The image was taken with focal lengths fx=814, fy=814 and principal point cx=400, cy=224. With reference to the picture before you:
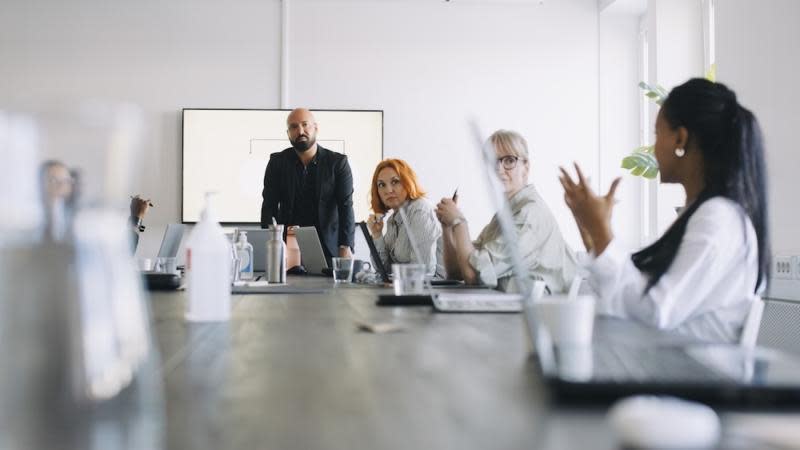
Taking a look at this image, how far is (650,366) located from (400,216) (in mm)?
Answer: 3399

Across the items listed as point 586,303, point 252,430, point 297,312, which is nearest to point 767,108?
point 297,312

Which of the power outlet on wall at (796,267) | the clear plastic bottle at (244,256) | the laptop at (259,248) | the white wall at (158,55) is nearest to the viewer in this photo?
the clear plastic bottle at (244,256)

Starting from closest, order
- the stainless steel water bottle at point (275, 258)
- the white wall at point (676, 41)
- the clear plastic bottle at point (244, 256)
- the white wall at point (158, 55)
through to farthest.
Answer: the stainless steel water bottle at point (275, 258) < the clear plastic bottle at point (244, 256) < the white wall at point (676, 41) < the white wall at point (158, 55)

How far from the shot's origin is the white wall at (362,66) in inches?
261

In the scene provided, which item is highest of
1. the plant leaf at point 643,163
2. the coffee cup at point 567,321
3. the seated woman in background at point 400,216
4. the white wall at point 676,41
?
the white wall at point 676,41

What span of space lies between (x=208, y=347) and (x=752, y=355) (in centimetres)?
68

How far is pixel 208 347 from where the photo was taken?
1.10 meters

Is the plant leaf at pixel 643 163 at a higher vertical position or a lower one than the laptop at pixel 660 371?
higher

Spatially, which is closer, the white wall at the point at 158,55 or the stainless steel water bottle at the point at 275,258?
the stainless steel water bottle at the point at 275,258

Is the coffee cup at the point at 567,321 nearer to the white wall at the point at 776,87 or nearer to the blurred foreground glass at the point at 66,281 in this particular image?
the blurred foreground glass at the point at 66,281

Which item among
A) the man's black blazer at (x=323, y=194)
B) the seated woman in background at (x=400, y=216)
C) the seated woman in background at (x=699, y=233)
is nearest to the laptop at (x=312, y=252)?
the seated woman in background at (x=400, y=216)

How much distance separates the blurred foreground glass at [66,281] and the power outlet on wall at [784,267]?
11.6 feet

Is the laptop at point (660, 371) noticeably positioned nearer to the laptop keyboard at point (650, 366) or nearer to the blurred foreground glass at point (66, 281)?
the laptop keyboard at point (650, 366)

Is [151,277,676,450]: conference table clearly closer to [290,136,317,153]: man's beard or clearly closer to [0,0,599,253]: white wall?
[290,136,317,153]: man's beard
